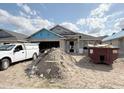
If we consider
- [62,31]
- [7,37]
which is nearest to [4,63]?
[7,37]

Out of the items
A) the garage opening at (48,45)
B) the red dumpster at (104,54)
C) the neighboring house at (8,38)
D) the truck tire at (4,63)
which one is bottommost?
the truck tire at (4,63)

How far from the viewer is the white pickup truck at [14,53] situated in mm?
10611

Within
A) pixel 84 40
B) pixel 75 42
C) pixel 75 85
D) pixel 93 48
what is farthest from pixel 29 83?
pixel 84 40

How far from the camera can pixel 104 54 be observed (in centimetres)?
1280

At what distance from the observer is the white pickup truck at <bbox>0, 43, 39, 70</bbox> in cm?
1061

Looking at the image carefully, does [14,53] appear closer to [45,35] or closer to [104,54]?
[104,54]

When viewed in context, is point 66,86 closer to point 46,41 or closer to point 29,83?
point 29,83

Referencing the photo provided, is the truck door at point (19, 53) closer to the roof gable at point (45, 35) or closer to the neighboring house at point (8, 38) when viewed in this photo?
the roof gable at point (45, 35)

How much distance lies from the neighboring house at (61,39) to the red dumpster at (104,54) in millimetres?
10958

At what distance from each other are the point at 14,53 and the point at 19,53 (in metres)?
0.71

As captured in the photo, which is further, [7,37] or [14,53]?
[7,37]

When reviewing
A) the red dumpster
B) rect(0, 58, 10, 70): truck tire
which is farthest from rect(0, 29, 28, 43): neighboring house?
the red dumpster

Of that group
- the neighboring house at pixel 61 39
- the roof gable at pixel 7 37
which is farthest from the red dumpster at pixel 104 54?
the roof gable at pixel 7 37
